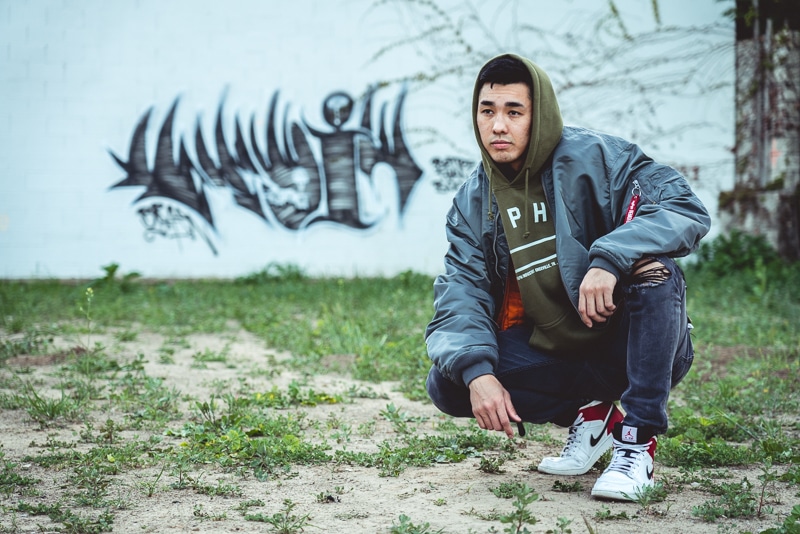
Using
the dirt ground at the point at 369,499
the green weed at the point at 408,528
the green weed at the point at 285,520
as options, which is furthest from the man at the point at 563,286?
the green weed at the point at 285,520

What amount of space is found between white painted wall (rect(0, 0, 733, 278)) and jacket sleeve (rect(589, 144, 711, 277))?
7.75 m

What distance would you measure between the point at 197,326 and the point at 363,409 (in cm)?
289

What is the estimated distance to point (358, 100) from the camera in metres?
10.4

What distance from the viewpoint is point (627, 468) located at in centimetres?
253

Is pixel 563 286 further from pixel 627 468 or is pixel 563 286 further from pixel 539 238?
pixel 627 468

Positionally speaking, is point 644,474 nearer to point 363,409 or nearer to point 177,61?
point 363,409

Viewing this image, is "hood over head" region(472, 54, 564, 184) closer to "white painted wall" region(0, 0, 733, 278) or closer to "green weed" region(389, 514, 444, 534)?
"green weed" region(389, 514, 444, 534)

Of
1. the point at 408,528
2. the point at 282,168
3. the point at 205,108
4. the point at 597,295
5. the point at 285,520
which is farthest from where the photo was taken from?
the point at 282,168

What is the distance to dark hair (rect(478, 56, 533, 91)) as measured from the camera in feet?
9.29

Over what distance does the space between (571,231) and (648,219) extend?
281 millimetres

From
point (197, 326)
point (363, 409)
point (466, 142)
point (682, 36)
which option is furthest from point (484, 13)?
point (363, 409)

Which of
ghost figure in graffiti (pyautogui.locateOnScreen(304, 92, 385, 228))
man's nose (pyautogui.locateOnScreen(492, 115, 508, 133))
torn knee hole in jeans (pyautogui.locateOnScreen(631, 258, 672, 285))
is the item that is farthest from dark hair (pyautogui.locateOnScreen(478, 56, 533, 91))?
ghost figure in graffiti (pyautogui.locateOnScreen(304, 92, 385, 228))

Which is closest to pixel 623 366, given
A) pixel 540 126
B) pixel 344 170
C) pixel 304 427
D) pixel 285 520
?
pixel 540 126

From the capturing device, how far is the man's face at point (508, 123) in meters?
2.80
